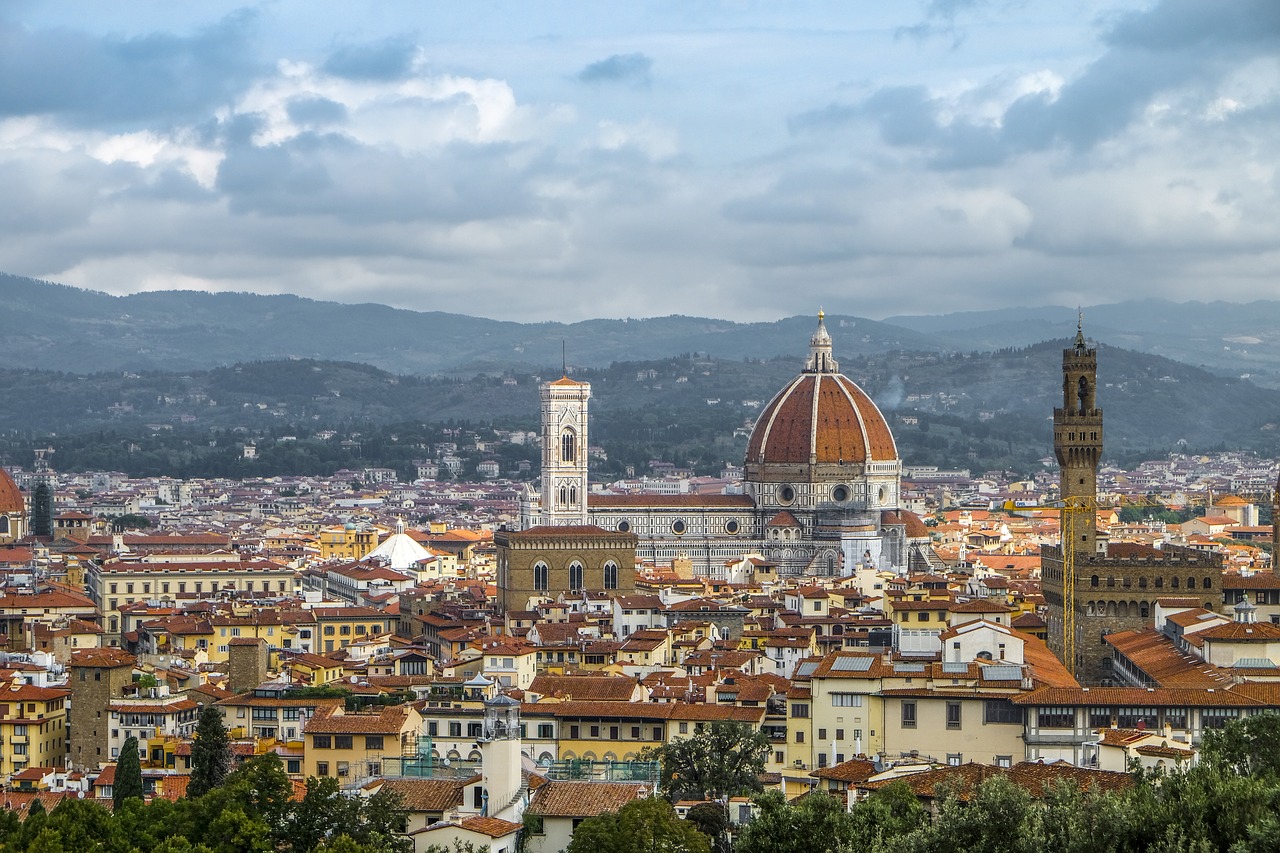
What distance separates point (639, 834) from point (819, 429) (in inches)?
3177

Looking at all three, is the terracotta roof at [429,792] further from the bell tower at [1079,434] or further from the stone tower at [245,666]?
the bell tower at [1079,434]

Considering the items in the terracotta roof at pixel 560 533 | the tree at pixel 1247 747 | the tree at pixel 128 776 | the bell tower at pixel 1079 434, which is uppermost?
the bell tower at pixel 1079 434

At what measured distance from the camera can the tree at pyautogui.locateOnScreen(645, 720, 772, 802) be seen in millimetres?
41375

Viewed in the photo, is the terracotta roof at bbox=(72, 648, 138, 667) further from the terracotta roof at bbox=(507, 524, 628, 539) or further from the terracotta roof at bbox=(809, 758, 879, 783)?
the terracotta roof at bbox=(507, 524, 628, 539)

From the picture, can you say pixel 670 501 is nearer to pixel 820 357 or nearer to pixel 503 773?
pixel 820 357

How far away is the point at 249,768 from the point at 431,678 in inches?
763

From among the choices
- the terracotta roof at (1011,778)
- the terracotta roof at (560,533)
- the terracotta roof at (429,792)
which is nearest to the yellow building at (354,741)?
the terracotta roof at (429,792)

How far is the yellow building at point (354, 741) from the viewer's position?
45062mm

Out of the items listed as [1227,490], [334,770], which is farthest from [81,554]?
[1227,490]

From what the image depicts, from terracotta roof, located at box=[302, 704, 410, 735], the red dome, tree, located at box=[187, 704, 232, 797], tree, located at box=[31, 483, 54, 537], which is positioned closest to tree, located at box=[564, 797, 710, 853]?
tree, located at box=[187, 704, 232, 797]

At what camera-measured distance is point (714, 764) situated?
41.9 metres

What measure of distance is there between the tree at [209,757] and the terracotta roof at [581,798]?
763cm

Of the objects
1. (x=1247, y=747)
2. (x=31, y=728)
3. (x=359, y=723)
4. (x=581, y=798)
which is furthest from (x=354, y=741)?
(x=1247, y=747)

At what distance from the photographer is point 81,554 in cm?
11088
